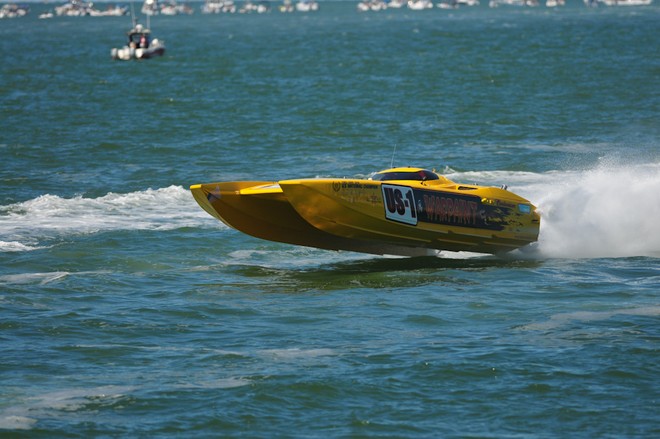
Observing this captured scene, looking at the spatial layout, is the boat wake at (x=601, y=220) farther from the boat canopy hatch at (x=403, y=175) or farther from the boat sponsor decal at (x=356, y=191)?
the boat sponsor decal at (x=356, y=191)

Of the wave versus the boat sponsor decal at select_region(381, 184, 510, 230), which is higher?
the boat sponsor decal at select_region(381, 184, 510, 230)

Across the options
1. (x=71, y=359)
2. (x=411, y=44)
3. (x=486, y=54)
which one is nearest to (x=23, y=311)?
(x=71, y=359)

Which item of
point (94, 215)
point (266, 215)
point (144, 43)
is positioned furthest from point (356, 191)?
point (144, 43)

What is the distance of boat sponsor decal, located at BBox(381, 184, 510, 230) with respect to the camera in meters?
19.6

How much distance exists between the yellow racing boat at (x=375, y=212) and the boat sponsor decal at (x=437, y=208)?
0.02 m

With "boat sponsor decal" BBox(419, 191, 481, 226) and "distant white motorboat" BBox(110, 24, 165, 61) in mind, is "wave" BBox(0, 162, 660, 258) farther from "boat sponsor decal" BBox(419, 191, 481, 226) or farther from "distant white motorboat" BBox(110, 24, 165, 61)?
"distant white motorboat" BBox(110, 24, 165, 61)

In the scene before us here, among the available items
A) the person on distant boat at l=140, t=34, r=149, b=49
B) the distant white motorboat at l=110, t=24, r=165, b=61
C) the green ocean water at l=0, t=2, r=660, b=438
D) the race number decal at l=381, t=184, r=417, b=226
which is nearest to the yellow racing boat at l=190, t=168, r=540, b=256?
the race number decal at l=381, t=184, r=417, b=226

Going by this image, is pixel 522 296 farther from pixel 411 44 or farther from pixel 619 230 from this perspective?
pixel 411 44

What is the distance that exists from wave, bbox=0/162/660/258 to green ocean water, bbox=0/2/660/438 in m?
0.05

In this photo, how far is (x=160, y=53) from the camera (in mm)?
77375

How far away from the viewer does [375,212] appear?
19.5 m

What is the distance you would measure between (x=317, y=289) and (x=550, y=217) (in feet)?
18.5

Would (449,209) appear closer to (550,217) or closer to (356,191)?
(356,191)

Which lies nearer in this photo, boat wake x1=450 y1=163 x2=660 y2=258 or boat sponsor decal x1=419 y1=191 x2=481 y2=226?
boat sponsor decal x1=419 y1=191 x2=481 y2=226
